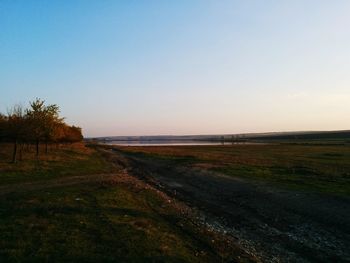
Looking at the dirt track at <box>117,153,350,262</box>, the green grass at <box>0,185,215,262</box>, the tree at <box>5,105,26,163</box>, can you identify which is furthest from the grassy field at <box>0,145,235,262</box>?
the tree at <box>5,105,26,163</box>

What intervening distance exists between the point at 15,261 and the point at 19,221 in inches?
227

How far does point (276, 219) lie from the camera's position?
72.9 feet

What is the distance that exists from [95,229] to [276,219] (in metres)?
10.3

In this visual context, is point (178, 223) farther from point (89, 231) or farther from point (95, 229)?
point (89, 231)

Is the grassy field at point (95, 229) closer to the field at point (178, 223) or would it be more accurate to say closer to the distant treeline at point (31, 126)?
the field at point (178, 223)

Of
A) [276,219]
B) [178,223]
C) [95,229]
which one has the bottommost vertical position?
[276,219]

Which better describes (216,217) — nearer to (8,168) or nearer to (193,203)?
(193,203)

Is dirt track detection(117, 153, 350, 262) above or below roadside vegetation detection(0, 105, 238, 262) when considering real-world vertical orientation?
below

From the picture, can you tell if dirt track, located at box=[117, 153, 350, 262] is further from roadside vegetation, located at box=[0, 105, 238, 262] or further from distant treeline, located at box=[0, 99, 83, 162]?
distant treeline, located at box=[0, 99, 83, 162]

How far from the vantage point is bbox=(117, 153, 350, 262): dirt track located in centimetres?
1595

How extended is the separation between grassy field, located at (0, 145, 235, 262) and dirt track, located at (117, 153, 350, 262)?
2.27 metres

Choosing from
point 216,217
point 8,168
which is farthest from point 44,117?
point 216,217


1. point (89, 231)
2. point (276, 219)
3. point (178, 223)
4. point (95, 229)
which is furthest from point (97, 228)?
point (276, 219)

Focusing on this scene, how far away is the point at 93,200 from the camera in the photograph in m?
24.3
